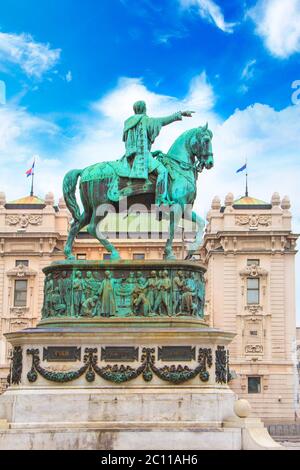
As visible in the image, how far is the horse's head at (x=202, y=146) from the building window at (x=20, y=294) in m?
39.1

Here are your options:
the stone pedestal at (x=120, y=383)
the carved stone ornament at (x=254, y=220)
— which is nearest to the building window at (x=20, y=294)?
the carved stone ornament at (x=254, y=220)

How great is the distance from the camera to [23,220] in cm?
5838

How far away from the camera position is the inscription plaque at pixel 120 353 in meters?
17.8

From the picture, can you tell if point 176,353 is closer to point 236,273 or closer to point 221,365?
point 221,365

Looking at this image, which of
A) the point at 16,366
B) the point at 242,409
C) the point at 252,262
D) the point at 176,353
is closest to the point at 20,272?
the point at 252,262

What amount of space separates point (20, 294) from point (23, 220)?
5.44 metres

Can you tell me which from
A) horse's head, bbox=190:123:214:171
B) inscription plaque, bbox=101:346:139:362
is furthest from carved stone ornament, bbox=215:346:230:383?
horse's head, bbox=190:123:214:171

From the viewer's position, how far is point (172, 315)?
1855cm

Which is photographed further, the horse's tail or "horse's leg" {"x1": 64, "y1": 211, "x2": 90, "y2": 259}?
the horse's tail

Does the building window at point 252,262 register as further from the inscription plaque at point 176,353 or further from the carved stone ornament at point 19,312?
the inscription plaque at point 176,353

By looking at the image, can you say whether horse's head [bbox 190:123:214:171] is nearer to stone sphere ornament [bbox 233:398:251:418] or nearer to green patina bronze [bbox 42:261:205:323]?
green patina bronze [bbox 42:261:205:323]

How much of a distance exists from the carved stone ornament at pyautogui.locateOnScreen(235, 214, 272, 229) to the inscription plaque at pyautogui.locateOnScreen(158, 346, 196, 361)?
39940mm

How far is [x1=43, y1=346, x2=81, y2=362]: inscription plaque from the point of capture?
1781cm
